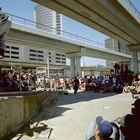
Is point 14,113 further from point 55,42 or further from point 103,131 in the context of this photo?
point 55,42

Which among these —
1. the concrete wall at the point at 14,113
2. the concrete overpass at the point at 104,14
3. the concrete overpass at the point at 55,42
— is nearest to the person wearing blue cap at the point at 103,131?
the concrete wall at the point at 14,113

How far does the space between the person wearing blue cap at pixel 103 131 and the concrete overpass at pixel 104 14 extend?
1913 cm

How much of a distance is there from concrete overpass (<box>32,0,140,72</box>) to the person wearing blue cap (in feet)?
62.7

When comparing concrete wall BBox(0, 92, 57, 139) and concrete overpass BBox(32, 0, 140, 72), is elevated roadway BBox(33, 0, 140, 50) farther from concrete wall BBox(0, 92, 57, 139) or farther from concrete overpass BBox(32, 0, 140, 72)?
concrete wall BBox(0, 92, 57, 139)

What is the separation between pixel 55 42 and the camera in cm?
4769

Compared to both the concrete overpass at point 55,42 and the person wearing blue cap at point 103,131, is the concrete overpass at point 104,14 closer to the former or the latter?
the concrete overpass at point 55,42

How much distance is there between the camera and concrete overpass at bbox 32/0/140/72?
24.3m

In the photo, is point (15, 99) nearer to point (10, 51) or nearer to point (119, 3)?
point (119, 3)

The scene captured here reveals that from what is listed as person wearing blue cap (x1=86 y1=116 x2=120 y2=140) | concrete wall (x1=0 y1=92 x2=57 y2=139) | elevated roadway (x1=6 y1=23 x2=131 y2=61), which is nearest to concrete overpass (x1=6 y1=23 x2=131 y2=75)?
elevated roadway (x1=6 y1=23 x2=131 y2=61)

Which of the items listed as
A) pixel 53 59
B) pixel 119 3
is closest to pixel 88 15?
pixel 119 3

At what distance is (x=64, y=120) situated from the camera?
11.7 meters

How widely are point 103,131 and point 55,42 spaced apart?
4413 centimetres

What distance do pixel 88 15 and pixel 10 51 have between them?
10524 centimetres

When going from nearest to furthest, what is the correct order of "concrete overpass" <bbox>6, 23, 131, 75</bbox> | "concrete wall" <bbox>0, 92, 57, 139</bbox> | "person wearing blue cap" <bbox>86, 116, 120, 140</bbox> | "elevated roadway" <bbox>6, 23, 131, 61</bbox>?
"person wearing blue cap" <bbox>86, 116, 120, 140</bbox>, "concrete wall" <bbox>0, 92, 57, 139</bbox>, "elevated roadway" <bbox>6, 23, 131, 61</bbox>, "concrete overpass" <bbox>6, 23, 131, 75</bbox>
